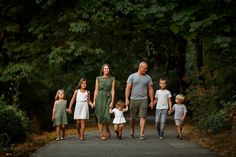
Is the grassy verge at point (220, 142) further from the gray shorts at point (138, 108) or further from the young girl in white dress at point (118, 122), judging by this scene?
the young girl in white dress at point (118, 122)

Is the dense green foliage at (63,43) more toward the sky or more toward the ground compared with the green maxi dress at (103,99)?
more toward the sky

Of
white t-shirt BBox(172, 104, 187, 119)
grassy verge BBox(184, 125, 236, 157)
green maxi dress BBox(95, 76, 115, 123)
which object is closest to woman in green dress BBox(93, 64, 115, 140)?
green maxi dress BBox(95, 76, 115, 123)

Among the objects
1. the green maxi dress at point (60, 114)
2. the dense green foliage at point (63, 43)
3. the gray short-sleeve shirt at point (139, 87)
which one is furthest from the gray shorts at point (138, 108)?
the dense green foliage at point (63, 43)

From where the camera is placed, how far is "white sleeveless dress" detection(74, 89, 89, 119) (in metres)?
16.6

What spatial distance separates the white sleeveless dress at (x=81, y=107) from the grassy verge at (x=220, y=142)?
3139 mm

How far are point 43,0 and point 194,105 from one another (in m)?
7.29

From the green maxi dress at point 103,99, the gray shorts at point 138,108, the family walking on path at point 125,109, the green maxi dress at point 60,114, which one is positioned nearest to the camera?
the family walking on path at point 125,109

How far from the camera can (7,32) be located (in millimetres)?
24375

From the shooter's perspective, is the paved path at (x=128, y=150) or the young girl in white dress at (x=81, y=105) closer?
the paved path at (x=128, y=150)

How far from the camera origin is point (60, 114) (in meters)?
17.0

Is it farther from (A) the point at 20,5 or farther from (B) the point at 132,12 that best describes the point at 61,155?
(B) the point at 132,12

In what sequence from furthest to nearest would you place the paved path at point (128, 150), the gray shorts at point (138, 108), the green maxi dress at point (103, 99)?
the green maxi dress at point (103, 99)
the gray shorts at point (138, 108)
the paved path at point (128, 150)

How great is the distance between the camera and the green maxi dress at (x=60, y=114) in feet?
55.5

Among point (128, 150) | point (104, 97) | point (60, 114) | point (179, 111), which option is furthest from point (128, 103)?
point (128, 150)
